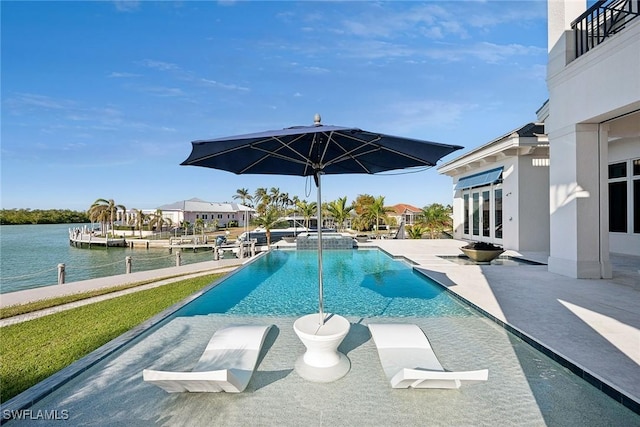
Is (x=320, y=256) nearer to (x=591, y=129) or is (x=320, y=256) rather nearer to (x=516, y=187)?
(x=591, y=129)

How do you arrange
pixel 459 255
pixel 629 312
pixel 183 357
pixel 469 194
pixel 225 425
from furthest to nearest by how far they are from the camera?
pixel 469 194 < pixel 459 255 < pixel 629 312 < pixel 183 357 < pixel 225 425

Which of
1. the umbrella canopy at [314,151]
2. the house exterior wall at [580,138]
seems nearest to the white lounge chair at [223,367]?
the umbrella canopy at [314,151]

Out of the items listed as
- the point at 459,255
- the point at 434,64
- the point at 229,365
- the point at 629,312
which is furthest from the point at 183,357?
the point at 434,64

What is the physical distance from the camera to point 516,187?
39.6ft

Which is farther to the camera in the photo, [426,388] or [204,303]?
[204,303]

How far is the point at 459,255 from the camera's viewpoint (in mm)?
11398

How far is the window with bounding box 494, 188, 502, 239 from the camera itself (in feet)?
44.4

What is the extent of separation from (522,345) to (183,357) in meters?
4.44

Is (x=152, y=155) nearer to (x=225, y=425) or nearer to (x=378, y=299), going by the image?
(x=378, y=299)

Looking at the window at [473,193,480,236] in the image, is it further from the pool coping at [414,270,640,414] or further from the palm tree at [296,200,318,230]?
the palm tree at [296,200,318,230]

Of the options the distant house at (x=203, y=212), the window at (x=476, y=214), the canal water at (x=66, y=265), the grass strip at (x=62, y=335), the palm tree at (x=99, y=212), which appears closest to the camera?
the grass strip at (x=62, y=335)

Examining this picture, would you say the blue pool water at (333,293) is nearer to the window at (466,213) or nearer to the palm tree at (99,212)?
the window at (466,213)

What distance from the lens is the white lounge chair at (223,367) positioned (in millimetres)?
2537

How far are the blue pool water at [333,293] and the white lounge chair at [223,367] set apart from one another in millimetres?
1626
